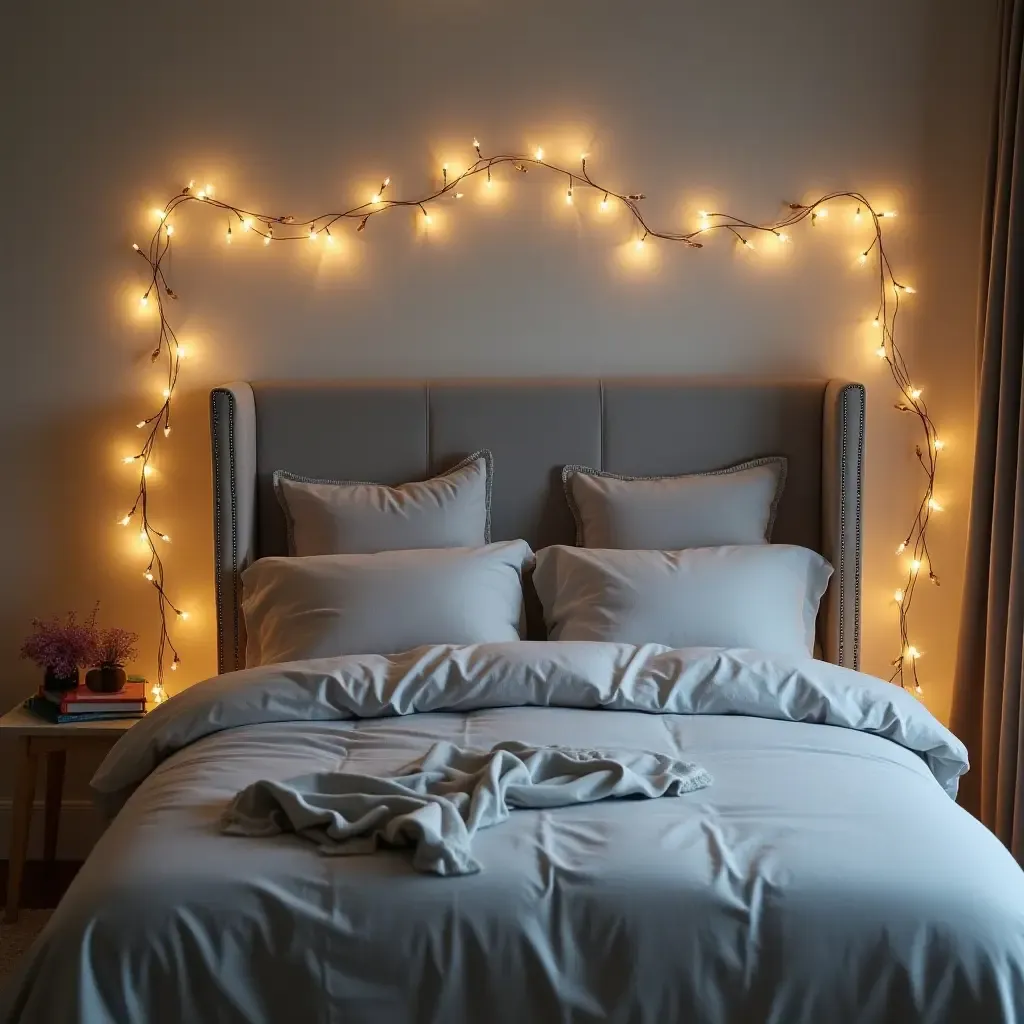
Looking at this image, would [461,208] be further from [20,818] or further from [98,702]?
[20,818]

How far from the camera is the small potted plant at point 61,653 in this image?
3.34 meters

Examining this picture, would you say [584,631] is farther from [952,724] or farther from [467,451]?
[952,724]

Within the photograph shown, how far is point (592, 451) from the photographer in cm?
357

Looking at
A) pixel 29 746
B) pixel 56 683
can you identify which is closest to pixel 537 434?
pixel 56 683

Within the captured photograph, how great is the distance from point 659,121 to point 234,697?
2073 mm

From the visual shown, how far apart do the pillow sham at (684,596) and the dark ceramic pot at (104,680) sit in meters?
1.18

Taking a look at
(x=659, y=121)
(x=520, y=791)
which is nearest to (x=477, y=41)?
(x=659, y=121)

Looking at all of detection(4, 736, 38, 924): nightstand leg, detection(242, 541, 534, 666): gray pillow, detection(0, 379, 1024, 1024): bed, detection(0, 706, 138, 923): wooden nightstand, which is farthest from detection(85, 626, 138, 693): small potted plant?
detection(0, 379, 1024, 1024): bed

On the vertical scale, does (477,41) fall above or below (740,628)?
above

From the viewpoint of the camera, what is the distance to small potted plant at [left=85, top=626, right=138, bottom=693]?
334 centimetres

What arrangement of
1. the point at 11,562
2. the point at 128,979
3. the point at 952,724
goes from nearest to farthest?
the point at 128,979 < the point at 952,724 < the point at 11,562

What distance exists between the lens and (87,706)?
327 centimetres

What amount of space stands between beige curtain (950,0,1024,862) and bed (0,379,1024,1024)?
0.54 meters

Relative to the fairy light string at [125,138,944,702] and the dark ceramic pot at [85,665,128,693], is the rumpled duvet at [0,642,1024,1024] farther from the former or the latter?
the fairy light string at [125,138,944,702]
